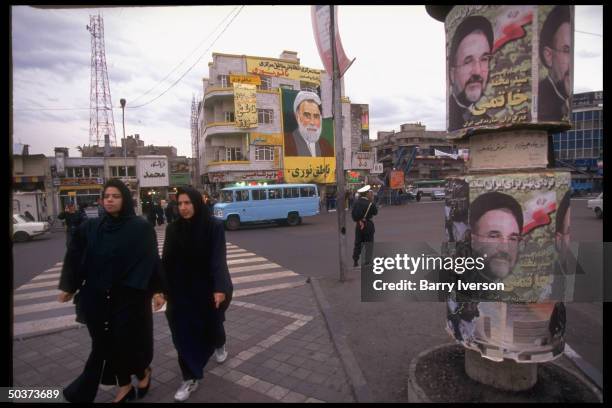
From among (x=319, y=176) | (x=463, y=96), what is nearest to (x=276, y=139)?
(x=319, y=176)

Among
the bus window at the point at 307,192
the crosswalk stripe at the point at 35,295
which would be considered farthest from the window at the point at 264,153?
the crosswalk stripe at the point at 35,295

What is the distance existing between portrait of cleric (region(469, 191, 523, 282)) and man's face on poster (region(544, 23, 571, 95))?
2.85ft

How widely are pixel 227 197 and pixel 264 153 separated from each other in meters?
13.0

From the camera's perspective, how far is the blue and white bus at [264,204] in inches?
642

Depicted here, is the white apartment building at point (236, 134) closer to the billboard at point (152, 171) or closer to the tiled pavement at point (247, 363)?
the billboard at point (152, 171)

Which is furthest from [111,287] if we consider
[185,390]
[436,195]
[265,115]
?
[436,195]

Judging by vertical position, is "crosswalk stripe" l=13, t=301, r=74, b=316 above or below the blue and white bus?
below

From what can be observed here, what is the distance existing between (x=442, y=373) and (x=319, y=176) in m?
28.0

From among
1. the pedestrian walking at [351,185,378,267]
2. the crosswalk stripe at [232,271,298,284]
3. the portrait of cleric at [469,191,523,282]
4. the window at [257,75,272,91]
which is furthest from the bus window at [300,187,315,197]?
the window at [257,75,272,91]

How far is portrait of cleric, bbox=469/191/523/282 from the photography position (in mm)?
2263

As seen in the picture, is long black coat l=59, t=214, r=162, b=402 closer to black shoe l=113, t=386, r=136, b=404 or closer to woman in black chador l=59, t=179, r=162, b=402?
woman in black chador l=59, t=179, r=162, b=402

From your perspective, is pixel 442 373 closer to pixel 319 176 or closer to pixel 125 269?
pixel 125 269

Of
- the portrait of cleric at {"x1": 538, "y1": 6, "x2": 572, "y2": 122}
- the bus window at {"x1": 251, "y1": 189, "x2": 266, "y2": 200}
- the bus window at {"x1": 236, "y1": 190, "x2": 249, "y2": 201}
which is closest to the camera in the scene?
the portrait of cleric at {"x1": 538, "y1": 6, "x2": 572, "y2": 122}

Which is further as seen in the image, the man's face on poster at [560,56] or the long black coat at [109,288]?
the long black coat at [109,288]
